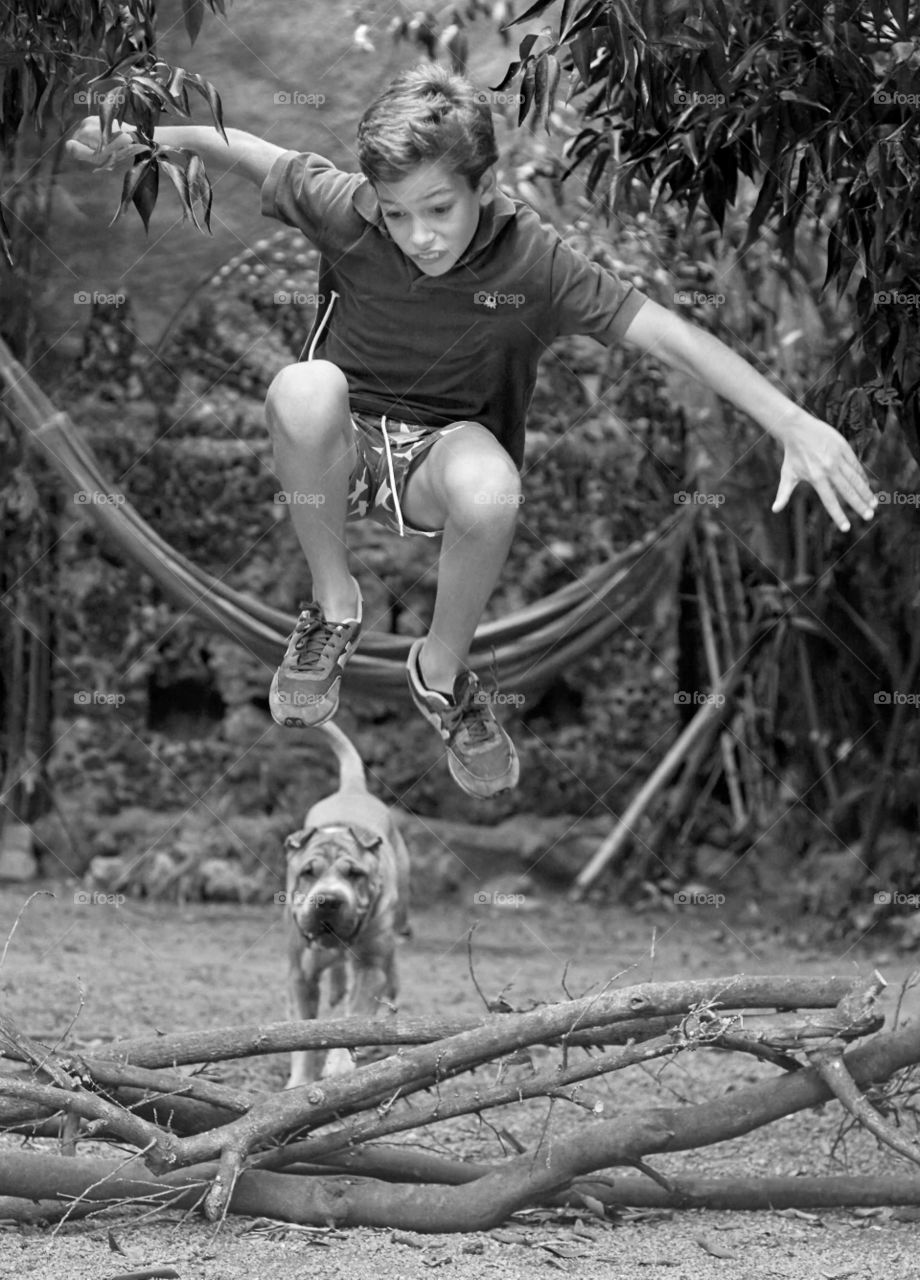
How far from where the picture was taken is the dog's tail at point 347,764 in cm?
495

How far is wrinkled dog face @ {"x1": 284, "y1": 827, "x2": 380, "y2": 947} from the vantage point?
423 cm

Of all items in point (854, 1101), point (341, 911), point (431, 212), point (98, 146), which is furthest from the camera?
point (341, 911)

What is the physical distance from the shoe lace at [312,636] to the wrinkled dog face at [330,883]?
1546 millimetres

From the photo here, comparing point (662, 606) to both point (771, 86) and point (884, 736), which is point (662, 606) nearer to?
point (884, 736)

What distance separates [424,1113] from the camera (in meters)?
2.86

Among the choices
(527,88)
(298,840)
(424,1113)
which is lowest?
(298,840)

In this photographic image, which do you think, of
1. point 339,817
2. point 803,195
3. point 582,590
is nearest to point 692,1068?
point 339,817

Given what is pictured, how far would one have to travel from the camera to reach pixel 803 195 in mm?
3018

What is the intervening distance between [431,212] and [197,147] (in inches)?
17.6

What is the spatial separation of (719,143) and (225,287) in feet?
12.7

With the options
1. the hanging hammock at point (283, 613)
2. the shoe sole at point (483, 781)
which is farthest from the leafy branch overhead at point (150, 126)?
the hanging hammock at point (283, 613)

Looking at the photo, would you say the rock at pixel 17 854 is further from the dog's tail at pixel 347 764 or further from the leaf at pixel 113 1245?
the leaf at pixel 113 1245

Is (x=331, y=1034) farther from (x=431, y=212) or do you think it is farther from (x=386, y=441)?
(x=431, y=212)

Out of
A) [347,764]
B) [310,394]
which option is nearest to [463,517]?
[310,394]
